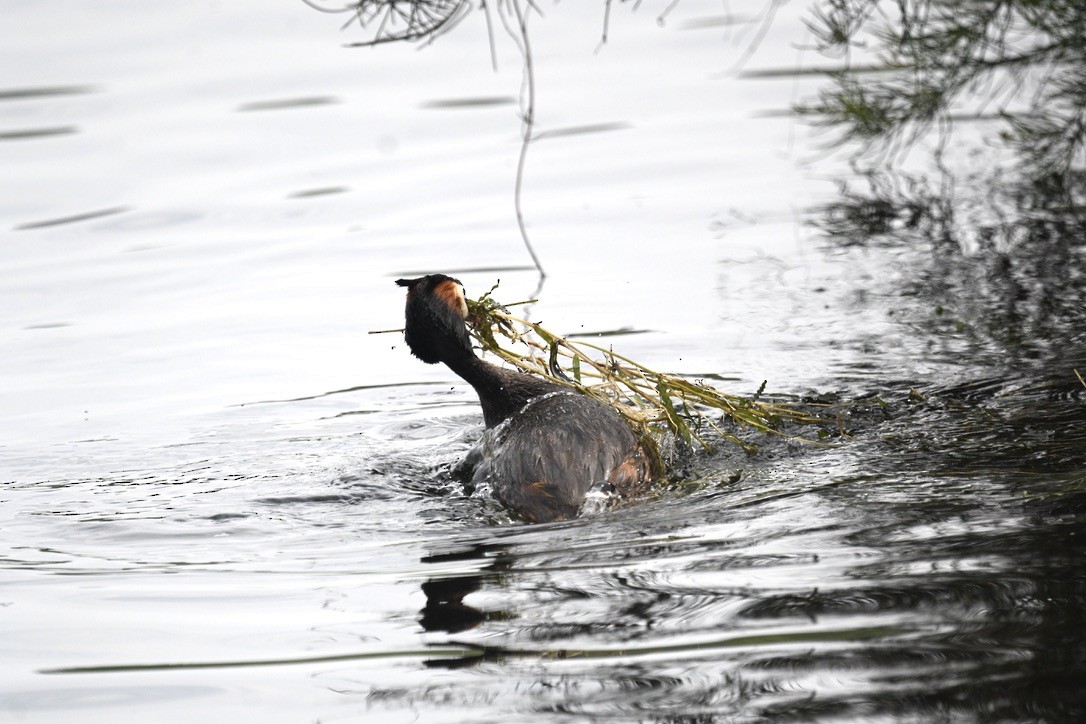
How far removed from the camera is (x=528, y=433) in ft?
22.2

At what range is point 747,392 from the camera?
824 centimetres

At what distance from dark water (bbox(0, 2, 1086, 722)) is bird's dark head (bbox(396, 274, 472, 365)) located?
27.7 inches

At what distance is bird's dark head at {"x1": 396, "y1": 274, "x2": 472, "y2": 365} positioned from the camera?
7148mm

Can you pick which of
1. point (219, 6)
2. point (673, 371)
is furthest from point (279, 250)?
point (219, 6)

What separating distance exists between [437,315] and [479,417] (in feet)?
4.51

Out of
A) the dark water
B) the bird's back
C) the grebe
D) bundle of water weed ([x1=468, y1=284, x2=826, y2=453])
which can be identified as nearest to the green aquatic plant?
the dark water

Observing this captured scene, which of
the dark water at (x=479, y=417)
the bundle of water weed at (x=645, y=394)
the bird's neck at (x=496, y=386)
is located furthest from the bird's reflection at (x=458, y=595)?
the bird's neck at (x=496, y=386)

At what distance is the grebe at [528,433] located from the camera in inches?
257

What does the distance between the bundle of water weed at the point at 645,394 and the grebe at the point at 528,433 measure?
0.34 ft

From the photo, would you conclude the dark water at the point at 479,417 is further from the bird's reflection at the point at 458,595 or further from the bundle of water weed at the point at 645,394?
the bundle of water weed at the point at 645,394

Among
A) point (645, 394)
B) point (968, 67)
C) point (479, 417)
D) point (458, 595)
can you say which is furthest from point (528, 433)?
point (968, 67)

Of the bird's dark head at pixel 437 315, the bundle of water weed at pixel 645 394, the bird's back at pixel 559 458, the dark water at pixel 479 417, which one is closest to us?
the dark water at pixel 479 417

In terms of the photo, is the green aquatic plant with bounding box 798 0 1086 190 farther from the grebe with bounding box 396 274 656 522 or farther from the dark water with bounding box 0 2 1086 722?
the grebe with bounding box 396 274 656 522

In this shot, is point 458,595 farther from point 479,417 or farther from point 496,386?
point 479,417
